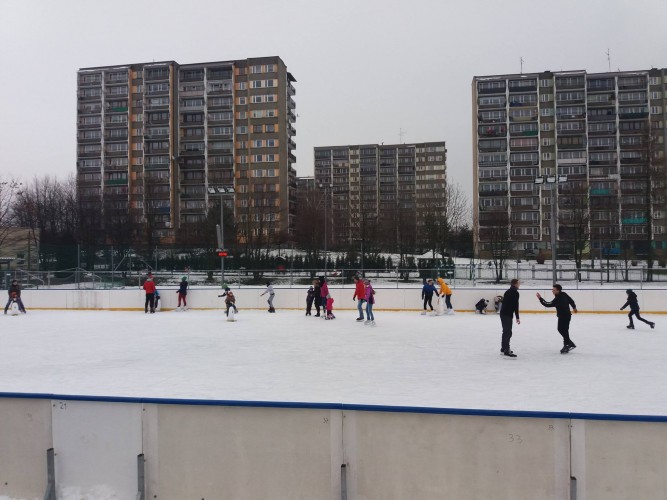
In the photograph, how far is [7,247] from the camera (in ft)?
151

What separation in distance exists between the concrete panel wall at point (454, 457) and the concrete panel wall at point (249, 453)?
0.22 metres

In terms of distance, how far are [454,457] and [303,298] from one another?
17.5 metres

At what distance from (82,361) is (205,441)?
7416 mm

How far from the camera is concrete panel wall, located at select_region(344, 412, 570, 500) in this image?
3973 millimetres

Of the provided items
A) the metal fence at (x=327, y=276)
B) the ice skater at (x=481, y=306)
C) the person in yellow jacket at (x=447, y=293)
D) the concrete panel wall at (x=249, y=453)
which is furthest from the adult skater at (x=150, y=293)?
the concrete panel wall at (x=249, y=453)

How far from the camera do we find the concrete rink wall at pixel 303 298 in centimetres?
1914

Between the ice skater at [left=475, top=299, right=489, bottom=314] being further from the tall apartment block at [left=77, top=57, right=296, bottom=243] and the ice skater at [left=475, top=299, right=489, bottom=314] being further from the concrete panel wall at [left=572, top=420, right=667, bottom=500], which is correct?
the tall apartment block at [left=77, top=57, right=296, bottom=243]

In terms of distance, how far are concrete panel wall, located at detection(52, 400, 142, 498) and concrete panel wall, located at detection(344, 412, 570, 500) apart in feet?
6.36

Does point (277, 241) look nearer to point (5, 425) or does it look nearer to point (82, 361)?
point (82, 361)

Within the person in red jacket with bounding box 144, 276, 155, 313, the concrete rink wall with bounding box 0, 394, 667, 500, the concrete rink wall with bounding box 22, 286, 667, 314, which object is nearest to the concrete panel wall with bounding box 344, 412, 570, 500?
the concrete rink wall with bounding box 0, 394, 667, 500

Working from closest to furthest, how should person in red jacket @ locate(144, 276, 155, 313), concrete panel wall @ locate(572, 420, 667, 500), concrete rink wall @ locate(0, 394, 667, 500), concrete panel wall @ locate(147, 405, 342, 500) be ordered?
concrete panel wall @ locate(572, 420, 667, 500)
concrete rink wall @ locate(0, 394, 667, 500)
concrete panel wall @ locate(147, 405, 342, 500)
person in red jacket @ locate(144, 276, 155, 313)

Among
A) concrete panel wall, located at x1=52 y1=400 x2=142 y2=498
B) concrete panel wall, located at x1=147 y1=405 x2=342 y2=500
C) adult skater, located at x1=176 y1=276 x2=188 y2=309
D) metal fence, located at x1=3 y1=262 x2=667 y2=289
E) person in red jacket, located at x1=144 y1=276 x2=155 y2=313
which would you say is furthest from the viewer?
metal fence, located at x1=3 y1=262 x2=667 y2=289

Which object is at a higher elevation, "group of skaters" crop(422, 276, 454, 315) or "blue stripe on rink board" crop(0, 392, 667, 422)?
"blue stripe on rink board" crop(0, 392, 667, 422)

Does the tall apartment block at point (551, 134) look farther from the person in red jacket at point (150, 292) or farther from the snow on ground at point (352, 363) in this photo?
the snow on ground at point (352, 363)
